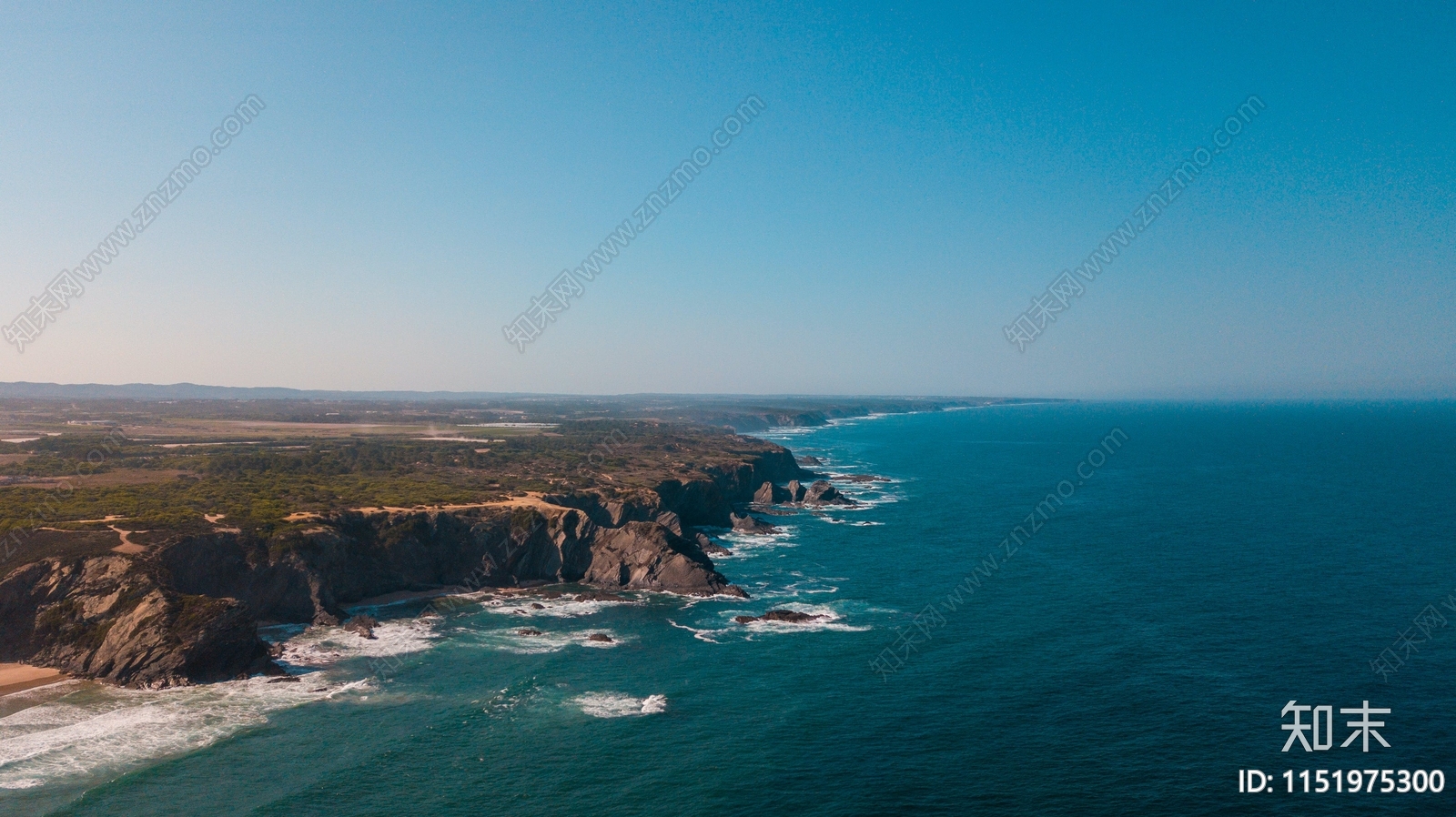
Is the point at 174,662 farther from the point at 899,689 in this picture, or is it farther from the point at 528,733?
the point at 899,689

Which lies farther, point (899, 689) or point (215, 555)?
point (215, 555)

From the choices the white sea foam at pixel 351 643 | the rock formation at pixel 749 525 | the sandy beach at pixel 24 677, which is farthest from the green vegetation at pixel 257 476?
the white sea foam at pixel 351 643

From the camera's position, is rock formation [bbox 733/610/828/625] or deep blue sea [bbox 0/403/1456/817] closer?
deep blue sea [bbox 0/403/1456/817]

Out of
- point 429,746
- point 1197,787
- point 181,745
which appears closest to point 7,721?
point 181,745

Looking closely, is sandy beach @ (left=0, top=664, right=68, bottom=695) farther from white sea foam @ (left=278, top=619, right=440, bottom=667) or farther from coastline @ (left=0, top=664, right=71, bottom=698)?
white sea foam @ (left=278, top=619, right=440, bottom=667)

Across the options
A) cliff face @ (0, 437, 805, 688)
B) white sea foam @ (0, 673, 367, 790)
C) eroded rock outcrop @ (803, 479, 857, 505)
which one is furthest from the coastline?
eroded rock outcrop @ (803, 479, 857, 505)

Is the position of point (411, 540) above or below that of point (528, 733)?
above
